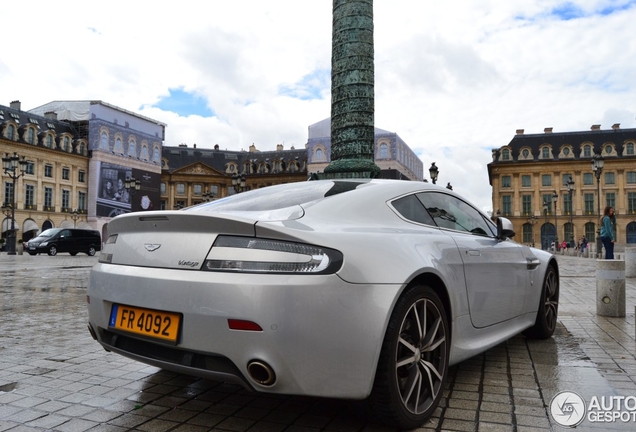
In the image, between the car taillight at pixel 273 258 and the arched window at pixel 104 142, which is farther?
the arched window at pixel 104 142

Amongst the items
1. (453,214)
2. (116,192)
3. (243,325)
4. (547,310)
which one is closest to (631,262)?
(547,310)

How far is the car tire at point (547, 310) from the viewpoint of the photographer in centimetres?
503

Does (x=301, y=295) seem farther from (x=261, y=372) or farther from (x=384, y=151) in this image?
(x=384, y=151)

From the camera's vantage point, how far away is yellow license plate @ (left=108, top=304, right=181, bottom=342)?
2660mm

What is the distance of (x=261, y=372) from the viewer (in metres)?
2.45

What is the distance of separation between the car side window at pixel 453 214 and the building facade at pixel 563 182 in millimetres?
74270

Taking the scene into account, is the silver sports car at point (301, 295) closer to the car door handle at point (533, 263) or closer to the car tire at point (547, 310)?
the car door handle at point (533, 263)

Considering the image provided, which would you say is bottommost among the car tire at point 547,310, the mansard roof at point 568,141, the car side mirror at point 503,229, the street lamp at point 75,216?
the car tire at point 547,310

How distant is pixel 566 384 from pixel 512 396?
527 mm

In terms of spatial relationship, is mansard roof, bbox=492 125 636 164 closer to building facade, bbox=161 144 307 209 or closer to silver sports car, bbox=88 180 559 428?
building facade, bbox=161 144 307 209

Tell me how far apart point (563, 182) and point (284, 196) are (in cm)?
8198

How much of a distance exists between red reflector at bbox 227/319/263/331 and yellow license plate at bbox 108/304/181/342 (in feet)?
1.11

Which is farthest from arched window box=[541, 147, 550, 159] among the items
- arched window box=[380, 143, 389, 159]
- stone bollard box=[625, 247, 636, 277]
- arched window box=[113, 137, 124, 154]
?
stone bollard box=[625, 247, 636, 277]

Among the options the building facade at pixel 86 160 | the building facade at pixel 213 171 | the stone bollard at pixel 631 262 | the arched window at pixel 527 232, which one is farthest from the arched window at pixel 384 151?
the stone bollard at pixel 631 262
